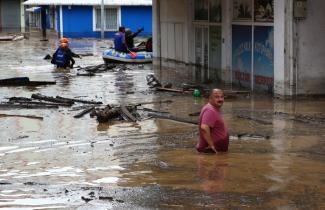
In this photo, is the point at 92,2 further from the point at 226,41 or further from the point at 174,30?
the point at 226,41

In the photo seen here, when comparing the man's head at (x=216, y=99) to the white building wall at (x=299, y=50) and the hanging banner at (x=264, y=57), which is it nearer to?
the white building wall at (x=299, y=50)

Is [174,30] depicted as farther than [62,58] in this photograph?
Yes

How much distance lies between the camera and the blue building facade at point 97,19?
58688 mm

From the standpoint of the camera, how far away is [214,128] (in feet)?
31.0

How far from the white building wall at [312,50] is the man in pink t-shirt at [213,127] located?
7629 millimetres

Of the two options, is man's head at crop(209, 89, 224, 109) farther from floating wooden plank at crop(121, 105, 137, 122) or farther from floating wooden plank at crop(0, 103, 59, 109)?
floating wooden plank at crop(0, 103, 59, 109)

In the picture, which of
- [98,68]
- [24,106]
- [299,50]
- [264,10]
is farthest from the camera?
[98,68]

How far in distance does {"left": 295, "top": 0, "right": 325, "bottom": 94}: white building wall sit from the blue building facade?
42.4 metres

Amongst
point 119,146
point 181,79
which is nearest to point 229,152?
point 119,146

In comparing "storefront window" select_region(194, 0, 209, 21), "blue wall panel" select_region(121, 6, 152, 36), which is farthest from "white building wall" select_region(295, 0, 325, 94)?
"blue wall panel" select_region(121, 6, 152, 36)

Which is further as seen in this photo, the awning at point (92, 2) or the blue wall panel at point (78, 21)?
the blue wall panel at point (78, 21)

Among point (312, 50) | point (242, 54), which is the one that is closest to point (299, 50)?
point (312, 50)

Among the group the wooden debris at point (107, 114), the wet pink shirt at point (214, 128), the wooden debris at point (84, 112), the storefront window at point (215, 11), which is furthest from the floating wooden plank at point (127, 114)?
the storefront window at point (215, 11)

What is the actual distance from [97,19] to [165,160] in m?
50.6
